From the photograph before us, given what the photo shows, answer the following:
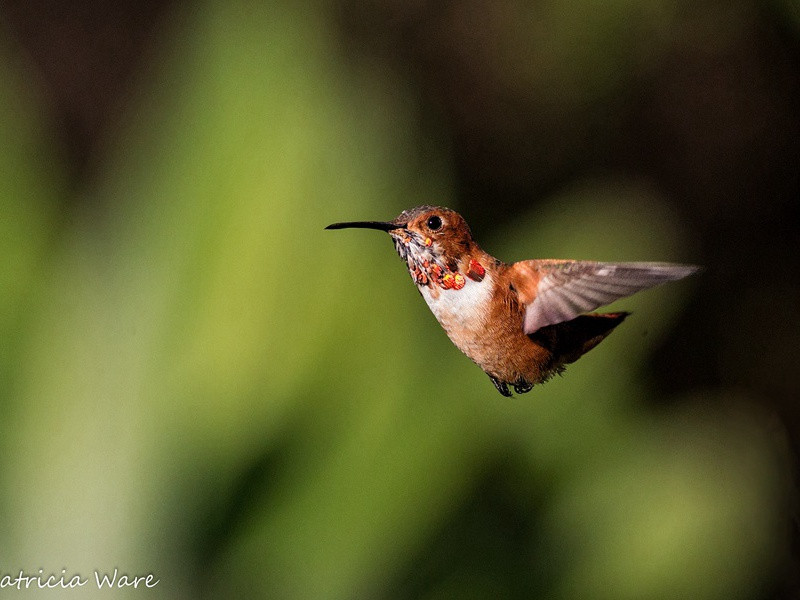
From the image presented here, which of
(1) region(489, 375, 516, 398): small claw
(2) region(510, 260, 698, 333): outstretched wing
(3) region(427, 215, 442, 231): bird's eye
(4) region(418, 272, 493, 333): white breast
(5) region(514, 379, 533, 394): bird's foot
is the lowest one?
(5) region(514, 379, 533, 394): bird's foot

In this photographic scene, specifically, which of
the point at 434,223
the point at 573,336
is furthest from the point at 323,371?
the point at 434,223

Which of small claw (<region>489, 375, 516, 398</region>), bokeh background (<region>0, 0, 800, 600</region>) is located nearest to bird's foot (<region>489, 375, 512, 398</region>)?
small claw (<region>489, 375, 516, 398</region>)

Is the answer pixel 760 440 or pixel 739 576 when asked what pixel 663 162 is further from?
pixel 739 576

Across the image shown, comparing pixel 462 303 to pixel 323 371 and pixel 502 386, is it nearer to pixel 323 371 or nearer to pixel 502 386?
pixel 502 386

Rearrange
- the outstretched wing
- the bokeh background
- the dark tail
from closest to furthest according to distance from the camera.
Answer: the outstretched wing → the dark tail → the bokeh background

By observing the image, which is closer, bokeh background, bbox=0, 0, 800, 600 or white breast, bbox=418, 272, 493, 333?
white breast, bbox=418, 272, 493, 333

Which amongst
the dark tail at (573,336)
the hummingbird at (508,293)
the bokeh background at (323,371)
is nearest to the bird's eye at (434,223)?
the hummingbird at (508,293)

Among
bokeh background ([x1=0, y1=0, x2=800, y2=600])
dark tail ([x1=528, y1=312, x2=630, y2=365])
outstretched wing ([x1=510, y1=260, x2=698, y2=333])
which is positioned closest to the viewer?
outstretched wing ([x1=510, y1=260, x2=698, y2=333])

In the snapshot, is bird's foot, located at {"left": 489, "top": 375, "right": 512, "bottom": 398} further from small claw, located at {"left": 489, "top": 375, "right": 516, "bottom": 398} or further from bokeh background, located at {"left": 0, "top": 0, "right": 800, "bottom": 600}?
bokeh background, located at {"left": 0, "top": 0, "right": 800, "bottom": 600}
